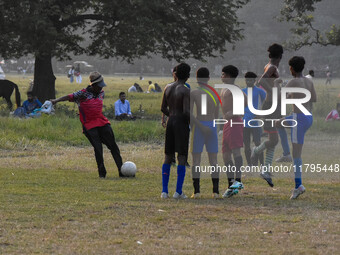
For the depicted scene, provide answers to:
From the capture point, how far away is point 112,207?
10.2 m

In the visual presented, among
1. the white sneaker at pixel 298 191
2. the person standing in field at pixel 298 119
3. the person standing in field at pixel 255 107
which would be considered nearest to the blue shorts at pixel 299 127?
the person standing in field at pixel 298 119

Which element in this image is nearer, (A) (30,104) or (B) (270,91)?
(B) (270,91)

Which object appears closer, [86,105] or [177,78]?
[177,78]

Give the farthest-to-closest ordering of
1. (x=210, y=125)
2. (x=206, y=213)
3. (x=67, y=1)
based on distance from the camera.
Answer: (x=67, y=1)
(x=210, y=125)
(x=206, y=213)

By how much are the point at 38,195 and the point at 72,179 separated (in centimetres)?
231

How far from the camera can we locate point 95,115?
13.9 m

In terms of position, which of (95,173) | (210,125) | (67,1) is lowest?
(95,173)

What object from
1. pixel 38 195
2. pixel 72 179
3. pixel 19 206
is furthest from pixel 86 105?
pixel 19 206

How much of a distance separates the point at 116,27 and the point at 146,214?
71.3 ft

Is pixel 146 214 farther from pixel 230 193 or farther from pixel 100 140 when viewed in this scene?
pixel 100 140

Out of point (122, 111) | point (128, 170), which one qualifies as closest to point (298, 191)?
point (128, 170)

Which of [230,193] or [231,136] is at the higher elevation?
[231,136]

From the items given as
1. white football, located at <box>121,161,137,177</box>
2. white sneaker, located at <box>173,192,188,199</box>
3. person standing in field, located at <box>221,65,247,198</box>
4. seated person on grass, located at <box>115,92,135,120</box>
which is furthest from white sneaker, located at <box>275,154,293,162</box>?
seated person on grass, located at <box>115,92,135,120</box>

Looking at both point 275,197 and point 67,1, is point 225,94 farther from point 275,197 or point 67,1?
Answer: point 67,1
